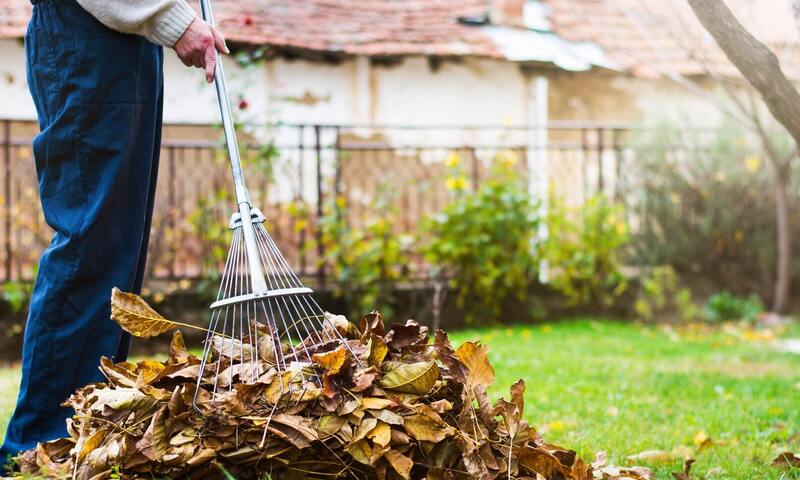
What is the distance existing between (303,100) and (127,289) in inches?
275

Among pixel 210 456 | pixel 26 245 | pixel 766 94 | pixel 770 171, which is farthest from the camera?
pixel 770 171

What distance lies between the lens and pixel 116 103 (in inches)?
85.7

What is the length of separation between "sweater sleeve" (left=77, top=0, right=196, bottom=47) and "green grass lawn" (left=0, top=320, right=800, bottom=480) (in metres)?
1.59

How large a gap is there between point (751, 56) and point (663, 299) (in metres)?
5.11

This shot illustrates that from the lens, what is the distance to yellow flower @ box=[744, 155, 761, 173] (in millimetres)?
7410

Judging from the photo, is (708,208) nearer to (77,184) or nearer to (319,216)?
(319,216)

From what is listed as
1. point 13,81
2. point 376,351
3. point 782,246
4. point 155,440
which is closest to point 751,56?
point 376,351

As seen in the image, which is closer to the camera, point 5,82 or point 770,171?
point 770,171

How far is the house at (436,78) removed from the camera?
26.9ft

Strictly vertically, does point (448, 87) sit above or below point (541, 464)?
above

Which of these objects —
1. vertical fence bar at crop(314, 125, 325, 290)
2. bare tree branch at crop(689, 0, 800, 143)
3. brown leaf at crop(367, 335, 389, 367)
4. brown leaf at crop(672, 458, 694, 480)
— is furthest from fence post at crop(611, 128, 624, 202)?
brown leaf at crop(367, 335, 389, 367)

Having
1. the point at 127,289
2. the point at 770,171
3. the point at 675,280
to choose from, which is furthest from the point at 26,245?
the point at 770,171

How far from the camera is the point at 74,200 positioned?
2.17 metres

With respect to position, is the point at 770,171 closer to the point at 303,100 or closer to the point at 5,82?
the point at 303,100
